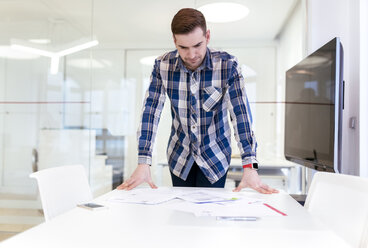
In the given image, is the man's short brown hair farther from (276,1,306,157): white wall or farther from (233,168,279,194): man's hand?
(276,1,306,157): white wall

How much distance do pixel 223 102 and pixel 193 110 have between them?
178mm

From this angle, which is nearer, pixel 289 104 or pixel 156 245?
pixel 156 245

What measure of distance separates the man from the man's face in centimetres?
2

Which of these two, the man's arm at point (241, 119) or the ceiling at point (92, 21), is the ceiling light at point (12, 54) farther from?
the man's arm at point (241, 119)

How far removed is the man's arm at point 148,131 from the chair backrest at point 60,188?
22 centimetres

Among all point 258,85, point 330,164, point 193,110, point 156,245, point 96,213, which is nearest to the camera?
point 156,245

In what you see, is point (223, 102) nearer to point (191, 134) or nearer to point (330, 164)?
point (191, 134)

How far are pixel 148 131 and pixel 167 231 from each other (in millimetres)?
910

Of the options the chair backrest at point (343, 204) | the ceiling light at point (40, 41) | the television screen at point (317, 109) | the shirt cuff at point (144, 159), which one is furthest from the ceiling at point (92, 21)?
the chair backrest at point (343, 204)

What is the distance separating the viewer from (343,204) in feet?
3.91

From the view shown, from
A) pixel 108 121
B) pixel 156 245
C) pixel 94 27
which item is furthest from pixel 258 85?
pixel 156 245

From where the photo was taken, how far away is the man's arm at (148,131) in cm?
159

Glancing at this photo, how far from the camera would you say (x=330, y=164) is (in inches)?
74.7

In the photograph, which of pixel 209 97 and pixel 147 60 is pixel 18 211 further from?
pixel 209 97
